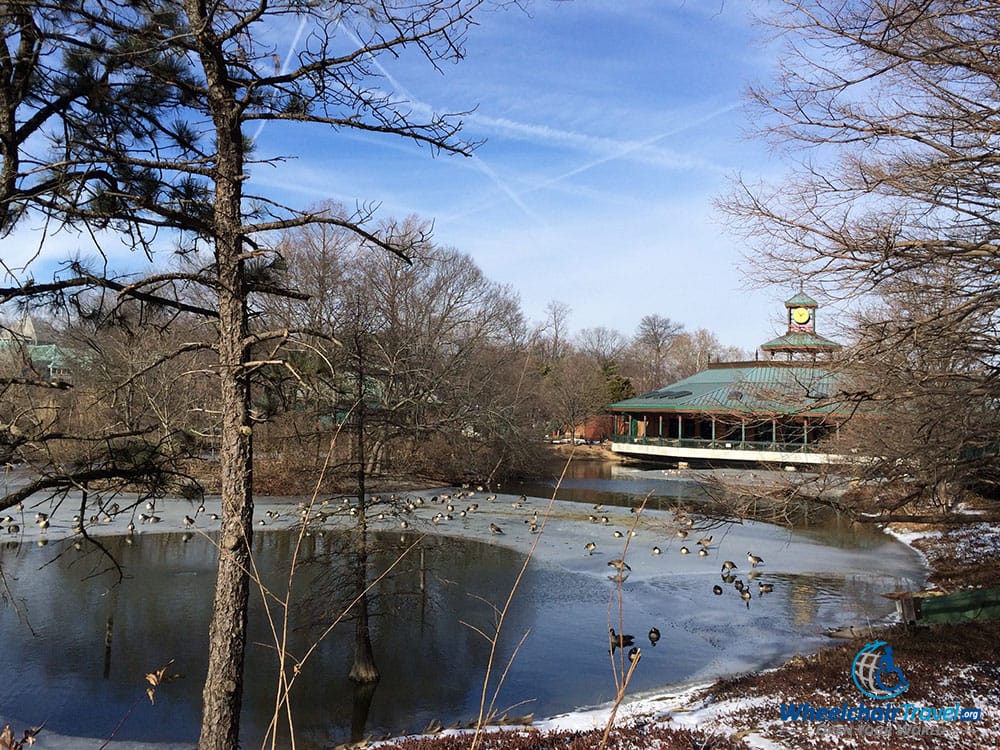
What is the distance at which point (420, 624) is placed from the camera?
11.8 m

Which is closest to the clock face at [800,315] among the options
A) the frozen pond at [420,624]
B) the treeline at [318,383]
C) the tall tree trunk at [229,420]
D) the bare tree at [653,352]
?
the frozen pond at [420,624]

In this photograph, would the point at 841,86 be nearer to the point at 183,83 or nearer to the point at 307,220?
the point at 307,220

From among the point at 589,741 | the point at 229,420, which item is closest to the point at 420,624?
the point at 589,741

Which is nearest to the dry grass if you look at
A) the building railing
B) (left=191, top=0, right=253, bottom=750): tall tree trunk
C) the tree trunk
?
(left=191, top=0, right=253, bottom=750): tall tree trunk

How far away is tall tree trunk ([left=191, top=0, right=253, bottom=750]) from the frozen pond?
1706 millimetres

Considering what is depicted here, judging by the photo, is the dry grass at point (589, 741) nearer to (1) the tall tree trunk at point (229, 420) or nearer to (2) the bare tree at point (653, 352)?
Answer: (1) the tall tree trunk at point (229, 420)

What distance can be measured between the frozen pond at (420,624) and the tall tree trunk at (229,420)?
171 centimetres

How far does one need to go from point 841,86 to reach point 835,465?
4823 mm

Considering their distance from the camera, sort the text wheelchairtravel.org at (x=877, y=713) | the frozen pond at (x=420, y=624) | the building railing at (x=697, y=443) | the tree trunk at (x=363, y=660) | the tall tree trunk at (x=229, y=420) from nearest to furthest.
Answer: the tall tree trunk at (x=229, y=420) → the text wheelchairtravel.org at (x=877, y=713) → the frozen pond at (x=420, y=624) → the tree trunk at (x=363, y=660) → the building railing at (x=697, y=443)

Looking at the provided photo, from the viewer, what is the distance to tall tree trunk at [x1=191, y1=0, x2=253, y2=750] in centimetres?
462

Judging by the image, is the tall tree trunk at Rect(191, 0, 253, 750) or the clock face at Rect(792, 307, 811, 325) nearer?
the tall tree trunk at Rect(191, 0, 253, 750)

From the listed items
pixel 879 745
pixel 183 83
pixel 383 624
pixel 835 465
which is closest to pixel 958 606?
pixel 835 465

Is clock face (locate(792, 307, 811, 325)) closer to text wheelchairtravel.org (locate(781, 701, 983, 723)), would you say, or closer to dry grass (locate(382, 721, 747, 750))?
text wheelchairtravel.org (locate(781, 701, 983, 723))

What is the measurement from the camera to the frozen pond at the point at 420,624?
8625mm
